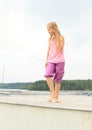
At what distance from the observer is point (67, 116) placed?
3.59 metres

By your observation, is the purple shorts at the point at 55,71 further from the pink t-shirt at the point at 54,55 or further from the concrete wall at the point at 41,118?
the concrete wall at the point at 41,118

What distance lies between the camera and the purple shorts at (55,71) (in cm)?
454

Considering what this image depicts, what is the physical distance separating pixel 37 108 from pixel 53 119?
0.32m

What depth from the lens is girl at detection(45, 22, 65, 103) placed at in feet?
14.9

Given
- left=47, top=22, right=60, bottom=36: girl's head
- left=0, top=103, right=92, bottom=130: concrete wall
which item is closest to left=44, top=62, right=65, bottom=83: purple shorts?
left=47, top=22, right=60, bottom=36: girl's head

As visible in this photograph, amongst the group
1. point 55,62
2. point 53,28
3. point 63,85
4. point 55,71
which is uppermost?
point 53,28

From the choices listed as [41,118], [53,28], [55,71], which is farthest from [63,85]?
[41,118]

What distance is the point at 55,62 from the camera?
15.0 feet

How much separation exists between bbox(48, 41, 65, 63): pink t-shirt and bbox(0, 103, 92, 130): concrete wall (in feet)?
2.45

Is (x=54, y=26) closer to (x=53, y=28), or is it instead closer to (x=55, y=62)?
(x=53, y=28)

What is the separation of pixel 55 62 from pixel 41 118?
35.3 inches

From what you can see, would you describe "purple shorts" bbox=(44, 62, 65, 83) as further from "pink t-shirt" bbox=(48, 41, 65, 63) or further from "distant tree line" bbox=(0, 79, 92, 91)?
"distant tree line" bbox=(0, 79, 92, 91)

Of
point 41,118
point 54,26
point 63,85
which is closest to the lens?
point 41,118

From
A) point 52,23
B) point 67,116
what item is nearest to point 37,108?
point 67,116
